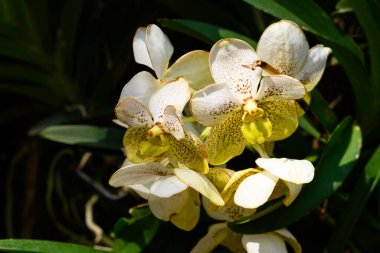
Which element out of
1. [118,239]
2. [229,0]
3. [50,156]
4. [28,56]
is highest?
[229,0]

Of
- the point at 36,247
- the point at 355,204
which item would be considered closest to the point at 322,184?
the point at 355,204

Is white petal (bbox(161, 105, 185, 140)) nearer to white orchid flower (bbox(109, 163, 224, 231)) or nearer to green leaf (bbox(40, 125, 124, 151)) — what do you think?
white orchid flower (bbox(109, 163, 224, 231))

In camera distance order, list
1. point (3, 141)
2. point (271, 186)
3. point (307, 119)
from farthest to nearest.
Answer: point (3, 141)
point (307, 119)
point (271, 186)

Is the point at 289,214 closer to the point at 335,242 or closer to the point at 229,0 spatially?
the point at 335,242

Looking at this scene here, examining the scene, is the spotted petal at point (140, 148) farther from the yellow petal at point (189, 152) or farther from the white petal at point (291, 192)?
the white petal at point (291, 192)

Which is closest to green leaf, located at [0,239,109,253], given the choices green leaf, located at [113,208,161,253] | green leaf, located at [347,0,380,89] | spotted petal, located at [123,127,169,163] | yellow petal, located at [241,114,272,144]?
green leaf, located at [113,208,161,253]

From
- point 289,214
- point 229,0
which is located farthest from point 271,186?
point 229,0
